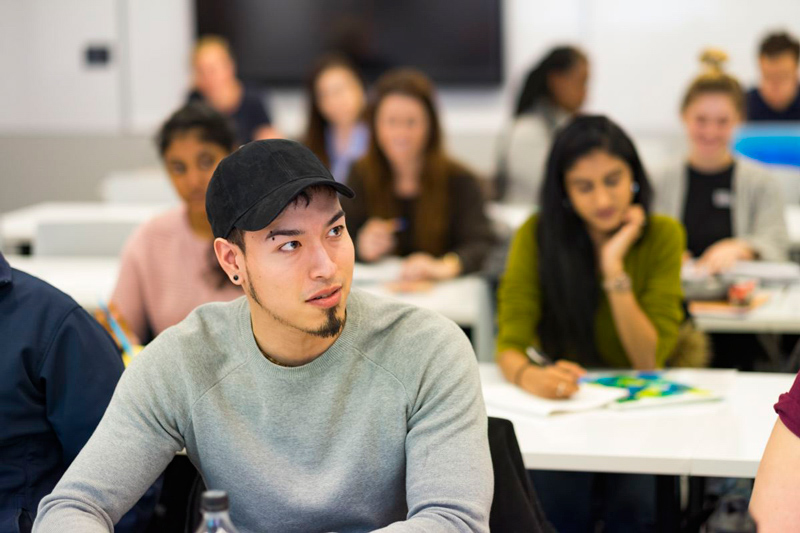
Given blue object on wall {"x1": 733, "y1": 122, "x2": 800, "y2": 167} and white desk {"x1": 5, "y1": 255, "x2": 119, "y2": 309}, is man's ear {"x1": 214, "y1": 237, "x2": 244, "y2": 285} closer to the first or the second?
white desk {"x1": 5, "y1": 255, "x2": 119, "y2": 309}

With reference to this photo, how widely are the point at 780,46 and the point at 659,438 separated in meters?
3.82

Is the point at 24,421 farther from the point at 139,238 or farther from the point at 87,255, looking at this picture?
the point at 87,255

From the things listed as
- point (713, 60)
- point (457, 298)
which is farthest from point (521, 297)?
point (713, 60)

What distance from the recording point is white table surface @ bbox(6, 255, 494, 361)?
10.2 ft

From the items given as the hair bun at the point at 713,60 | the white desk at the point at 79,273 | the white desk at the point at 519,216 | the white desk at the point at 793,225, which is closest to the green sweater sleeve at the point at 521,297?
the white desk at the point at 519,216

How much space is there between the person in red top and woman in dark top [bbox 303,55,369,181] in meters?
4.57

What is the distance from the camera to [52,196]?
770 centimetres

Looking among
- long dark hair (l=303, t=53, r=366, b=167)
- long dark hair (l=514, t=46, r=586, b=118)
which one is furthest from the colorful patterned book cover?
long dark hair (l=303, t=53, r=366, b=167)

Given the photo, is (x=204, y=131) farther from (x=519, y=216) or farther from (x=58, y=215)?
(x=58, y=215)

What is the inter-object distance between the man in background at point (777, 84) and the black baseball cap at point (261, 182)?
167 inches

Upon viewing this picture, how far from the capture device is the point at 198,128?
2.87 m

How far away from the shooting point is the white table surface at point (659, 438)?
193 cm

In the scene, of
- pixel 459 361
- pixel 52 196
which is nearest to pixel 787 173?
pixel 459 361

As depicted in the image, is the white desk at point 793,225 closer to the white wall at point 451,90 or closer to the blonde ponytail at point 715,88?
Answer: the blonde ponytail at point 715,88
